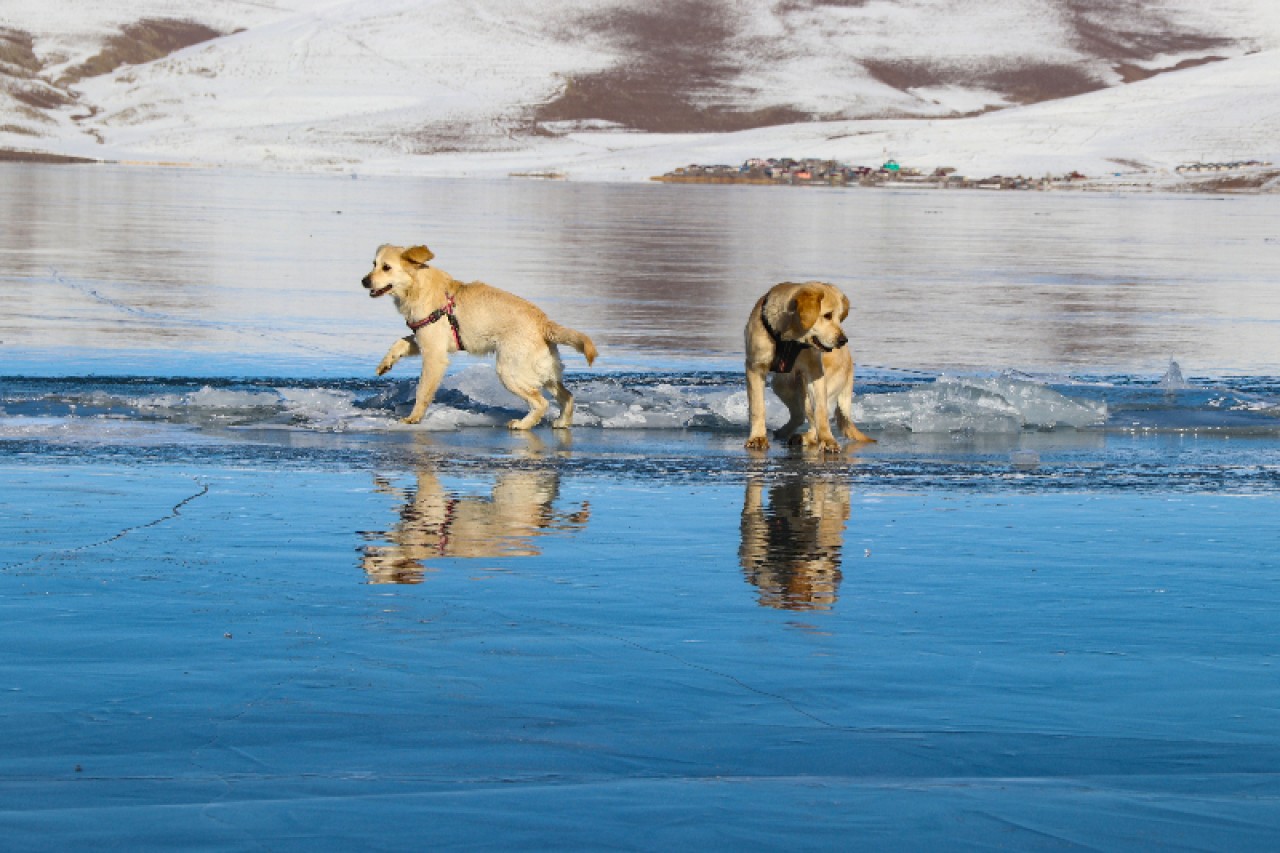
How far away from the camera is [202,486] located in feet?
27.0

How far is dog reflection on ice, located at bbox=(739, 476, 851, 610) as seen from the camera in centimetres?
623

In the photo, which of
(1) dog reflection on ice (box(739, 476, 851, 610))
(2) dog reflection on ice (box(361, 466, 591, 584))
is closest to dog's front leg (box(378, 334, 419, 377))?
(2) dog reflection on ice (box(361, 466, 591, 584))

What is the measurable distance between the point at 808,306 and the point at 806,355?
0.52 m

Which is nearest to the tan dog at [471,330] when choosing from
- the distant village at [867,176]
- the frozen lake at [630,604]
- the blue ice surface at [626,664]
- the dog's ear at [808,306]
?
the frozen lake at [630,604]

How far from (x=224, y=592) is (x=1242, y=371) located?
10276 millimetres

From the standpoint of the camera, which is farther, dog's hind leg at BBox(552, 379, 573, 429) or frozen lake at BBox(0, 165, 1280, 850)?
dog's hind leg at BBox(552, 379, 573, 429)

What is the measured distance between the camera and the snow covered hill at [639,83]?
11850cm

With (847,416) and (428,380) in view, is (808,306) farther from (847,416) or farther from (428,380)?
(428,380)

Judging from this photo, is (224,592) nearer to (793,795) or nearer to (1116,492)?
(793,795)

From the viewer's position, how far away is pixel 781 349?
995cm

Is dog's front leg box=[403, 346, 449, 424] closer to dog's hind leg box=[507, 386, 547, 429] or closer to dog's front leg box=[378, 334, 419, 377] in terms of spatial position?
dog's front leg box=[378, 334, 419, 377]

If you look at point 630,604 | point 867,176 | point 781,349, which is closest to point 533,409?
point 781,349

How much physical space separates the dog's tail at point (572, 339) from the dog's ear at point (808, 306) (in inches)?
59.3

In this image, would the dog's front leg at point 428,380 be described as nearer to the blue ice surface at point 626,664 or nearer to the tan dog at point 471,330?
the tan dog at point 471,330
